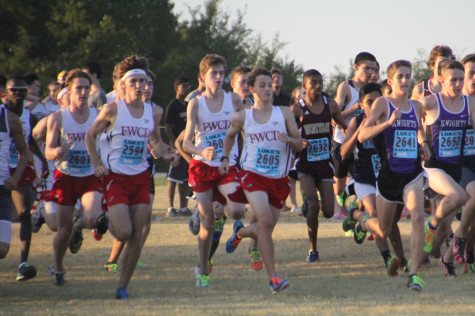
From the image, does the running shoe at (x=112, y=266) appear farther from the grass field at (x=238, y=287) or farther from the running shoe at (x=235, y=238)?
the running shoe at (x=235, y=238)

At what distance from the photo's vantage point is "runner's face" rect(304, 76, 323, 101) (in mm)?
10312

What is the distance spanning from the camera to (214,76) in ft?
29.5

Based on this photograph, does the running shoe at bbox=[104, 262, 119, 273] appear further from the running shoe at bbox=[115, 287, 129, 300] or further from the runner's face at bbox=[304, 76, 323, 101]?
the runner's face at bbox=[304, 76, 323, 101]

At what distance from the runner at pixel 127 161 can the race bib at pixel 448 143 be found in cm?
307

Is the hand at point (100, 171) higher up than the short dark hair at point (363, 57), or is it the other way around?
the short dark hair at point (363, 57)

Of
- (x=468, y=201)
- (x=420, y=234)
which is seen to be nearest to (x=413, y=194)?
(x=420, y=234)

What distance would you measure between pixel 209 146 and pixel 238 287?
161 centimetres

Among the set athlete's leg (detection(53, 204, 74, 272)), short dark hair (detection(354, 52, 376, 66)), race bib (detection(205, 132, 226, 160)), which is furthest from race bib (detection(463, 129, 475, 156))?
athlete's leg (detection(53, 204, 74, 272))

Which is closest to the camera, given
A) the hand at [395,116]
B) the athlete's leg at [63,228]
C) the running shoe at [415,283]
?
the running shoe at [415,283]

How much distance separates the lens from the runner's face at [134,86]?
812 cm

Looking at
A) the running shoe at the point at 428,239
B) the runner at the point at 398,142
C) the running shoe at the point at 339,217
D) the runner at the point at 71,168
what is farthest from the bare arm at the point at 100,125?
the running shoe at the point at 339,217

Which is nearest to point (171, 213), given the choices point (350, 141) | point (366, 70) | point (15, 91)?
point (366, 70)

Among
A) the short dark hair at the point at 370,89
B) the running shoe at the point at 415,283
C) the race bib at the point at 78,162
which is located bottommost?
the running shoe at the point at 415,283

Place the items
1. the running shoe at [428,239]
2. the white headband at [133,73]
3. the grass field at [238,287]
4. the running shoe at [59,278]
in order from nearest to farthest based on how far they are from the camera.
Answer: the grass field at [238,287] < the white headband at [133,73] < the running shoe at [428,239] < the running shoe at [59,278]
